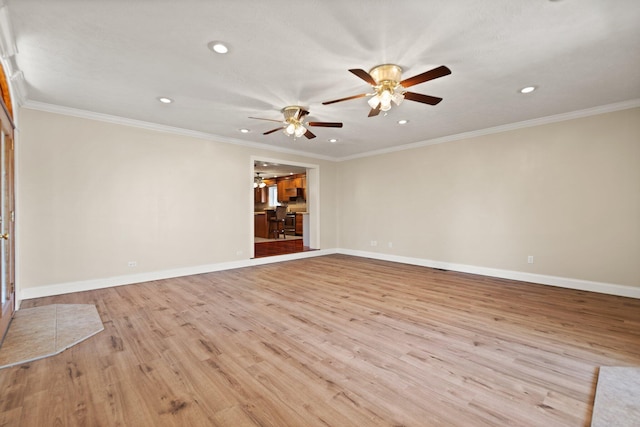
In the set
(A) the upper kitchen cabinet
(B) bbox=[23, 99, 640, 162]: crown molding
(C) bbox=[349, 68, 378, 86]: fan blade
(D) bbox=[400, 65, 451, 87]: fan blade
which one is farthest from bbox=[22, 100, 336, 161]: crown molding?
(A) the upper kitchen cabinet

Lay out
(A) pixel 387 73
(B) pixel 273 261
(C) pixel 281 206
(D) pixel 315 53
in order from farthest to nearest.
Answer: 1. (C) pixel 281 206
2. (B) pixel 273 261
3. (A) pixel 387 73
4. (D) pixel 315 53

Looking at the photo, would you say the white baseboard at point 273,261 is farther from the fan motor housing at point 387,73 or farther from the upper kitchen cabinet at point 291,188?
the upper kitchen cabinet at point 291,188

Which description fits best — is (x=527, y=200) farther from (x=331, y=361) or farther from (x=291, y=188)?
(x=291, y=188)

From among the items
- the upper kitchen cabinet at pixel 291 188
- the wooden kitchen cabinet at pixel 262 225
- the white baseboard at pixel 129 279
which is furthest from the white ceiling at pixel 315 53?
the upper kitchen cabinet at pixel 291 188

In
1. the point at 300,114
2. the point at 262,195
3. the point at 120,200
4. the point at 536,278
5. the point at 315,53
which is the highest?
the point at 315,53

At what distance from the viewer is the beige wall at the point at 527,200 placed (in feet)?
12.7

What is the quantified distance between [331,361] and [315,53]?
2.66 meters

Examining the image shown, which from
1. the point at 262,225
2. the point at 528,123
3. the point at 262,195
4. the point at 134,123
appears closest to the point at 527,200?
the point at 528,123

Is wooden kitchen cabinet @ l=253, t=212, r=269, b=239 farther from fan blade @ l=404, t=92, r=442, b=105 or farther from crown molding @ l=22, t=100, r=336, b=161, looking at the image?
fan blade @ l=404, t=92, r=442, b=105

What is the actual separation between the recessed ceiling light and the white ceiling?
0.26 ft

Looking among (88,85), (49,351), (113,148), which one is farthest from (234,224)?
(49,351)

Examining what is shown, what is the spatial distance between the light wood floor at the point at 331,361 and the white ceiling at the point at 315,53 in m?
2.61

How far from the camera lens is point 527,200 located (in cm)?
459

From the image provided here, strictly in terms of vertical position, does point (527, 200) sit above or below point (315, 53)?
below
